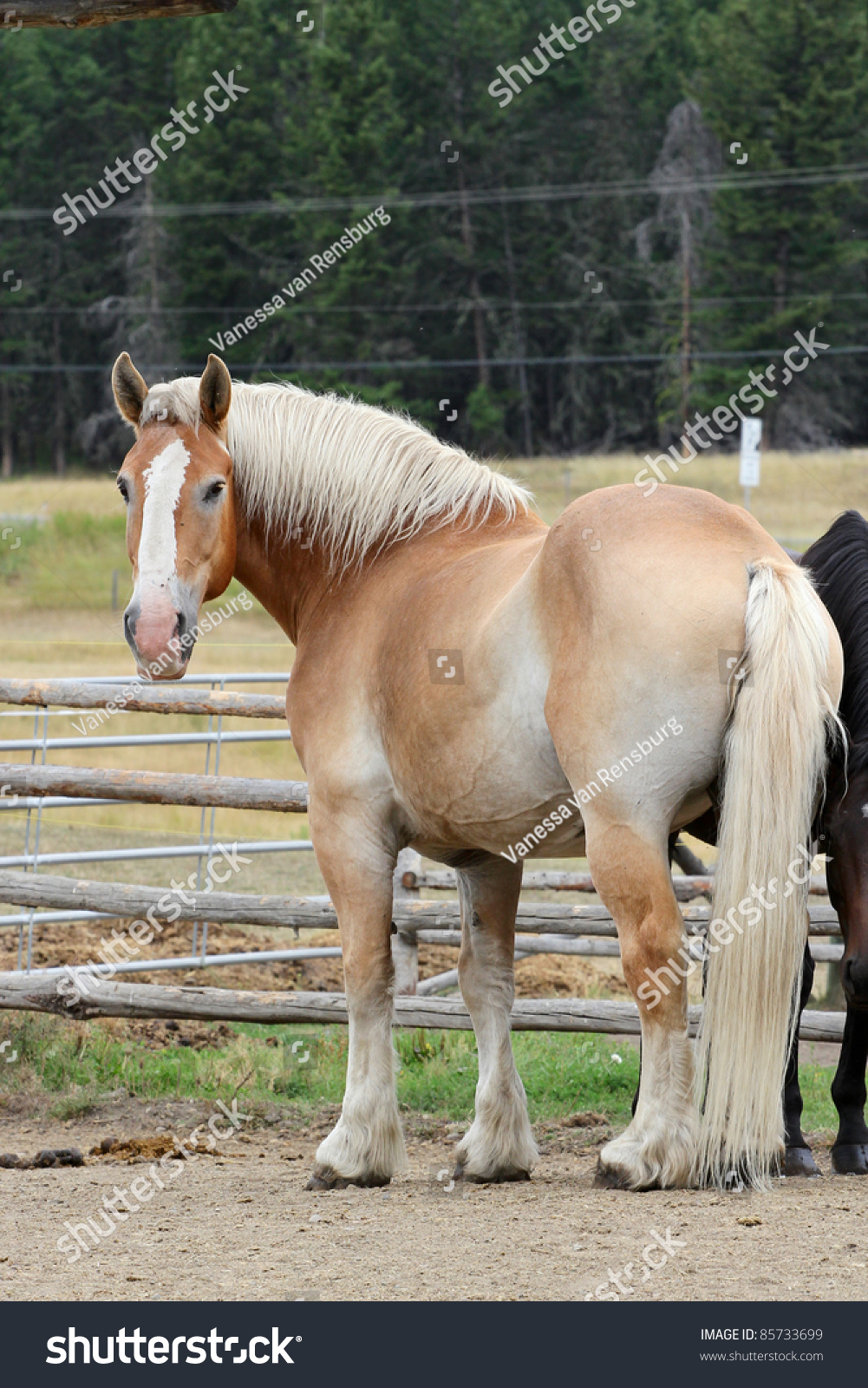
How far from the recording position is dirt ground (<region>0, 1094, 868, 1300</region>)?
297 cm

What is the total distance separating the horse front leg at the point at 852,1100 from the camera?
4.20 m

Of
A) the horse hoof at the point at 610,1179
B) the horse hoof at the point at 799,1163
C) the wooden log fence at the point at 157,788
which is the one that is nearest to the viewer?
the horse hoof at the point at 610,1179

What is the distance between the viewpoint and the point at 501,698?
11.6ft

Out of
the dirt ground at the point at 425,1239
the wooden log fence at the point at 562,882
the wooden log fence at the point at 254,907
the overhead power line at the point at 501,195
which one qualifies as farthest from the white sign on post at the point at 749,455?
the dirt ground at the point at 425,1239

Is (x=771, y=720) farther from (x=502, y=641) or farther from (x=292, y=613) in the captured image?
(x=292, y=613)

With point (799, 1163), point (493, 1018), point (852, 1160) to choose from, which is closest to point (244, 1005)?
point (493, 1018)

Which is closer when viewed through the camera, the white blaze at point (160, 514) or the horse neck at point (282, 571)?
the white blaze at point (160, 514)

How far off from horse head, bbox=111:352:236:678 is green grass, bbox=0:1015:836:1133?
2449mm

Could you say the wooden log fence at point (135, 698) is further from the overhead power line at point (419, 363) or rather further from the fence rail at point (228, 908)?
the overhead power line at point (419, 363)

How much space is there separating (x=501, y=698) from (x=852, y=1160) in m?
1.93

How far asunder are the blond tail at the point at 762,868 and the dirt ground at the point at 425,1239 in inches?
10.6

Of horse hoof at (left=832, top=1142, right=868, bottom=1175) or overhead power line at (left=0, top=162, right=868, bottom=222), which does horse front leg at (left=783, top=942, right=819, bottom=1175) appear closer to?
horse hoof at (left=832, top=1142, right=868, bottom=1175)

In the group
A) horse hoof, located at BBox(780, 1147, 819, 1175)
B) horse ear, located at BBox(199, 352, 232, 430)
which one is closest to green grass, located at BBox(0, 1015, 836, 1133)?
horse hoof, located at BBox(780, 1147, 819, 1175)

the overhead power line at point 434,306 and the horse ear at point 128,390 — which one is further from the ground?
the overhead power line at point 434,306
